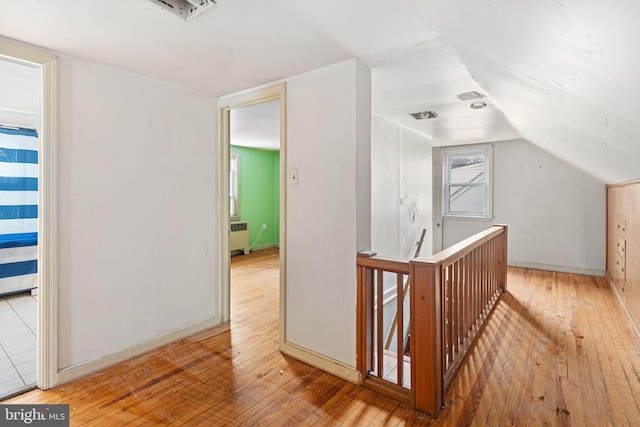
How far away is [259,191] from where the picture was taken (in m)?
6.90

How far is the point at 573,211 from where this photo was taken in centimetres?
464

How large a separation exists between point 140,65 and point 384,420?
2.62m

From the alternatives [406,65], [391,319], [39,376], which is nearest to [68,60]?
[39,376]

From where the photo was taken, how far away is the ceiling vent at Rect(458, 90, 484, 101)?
8.68ft

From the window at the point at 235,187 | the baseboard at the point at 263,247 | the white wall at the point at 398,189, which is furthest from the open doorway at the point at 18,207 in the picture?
the baseboard at the point at 263,247

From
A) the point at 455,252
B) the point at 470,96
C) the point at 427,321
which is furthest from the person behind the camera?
the point at 470,96

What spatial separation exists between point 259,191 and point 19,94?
4.28 metres

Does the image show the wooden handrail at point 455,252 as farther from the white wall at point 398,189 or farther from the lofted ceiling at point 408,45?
the white wall at point 398,189

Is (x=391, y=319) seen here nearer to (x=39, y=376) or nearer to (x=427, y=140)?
(x=427, y=140)

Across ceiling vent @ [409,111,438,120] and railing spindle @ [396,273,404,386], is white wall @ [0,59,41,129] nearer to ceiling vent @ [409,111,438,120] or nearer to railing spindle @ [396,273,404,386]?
railing spindle @ [396,273,404,386]

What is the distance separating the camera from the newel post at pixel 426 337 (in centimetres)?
167

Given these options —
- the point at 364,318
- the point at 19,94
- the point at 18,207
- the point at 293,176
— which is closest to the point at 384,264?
the point at 364,318

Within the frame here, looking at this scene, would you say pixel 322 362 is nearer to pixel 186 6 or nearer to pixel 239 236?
pixel 186 6

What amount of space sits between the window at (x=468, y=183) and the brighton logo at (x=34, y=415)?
18.5 ft
